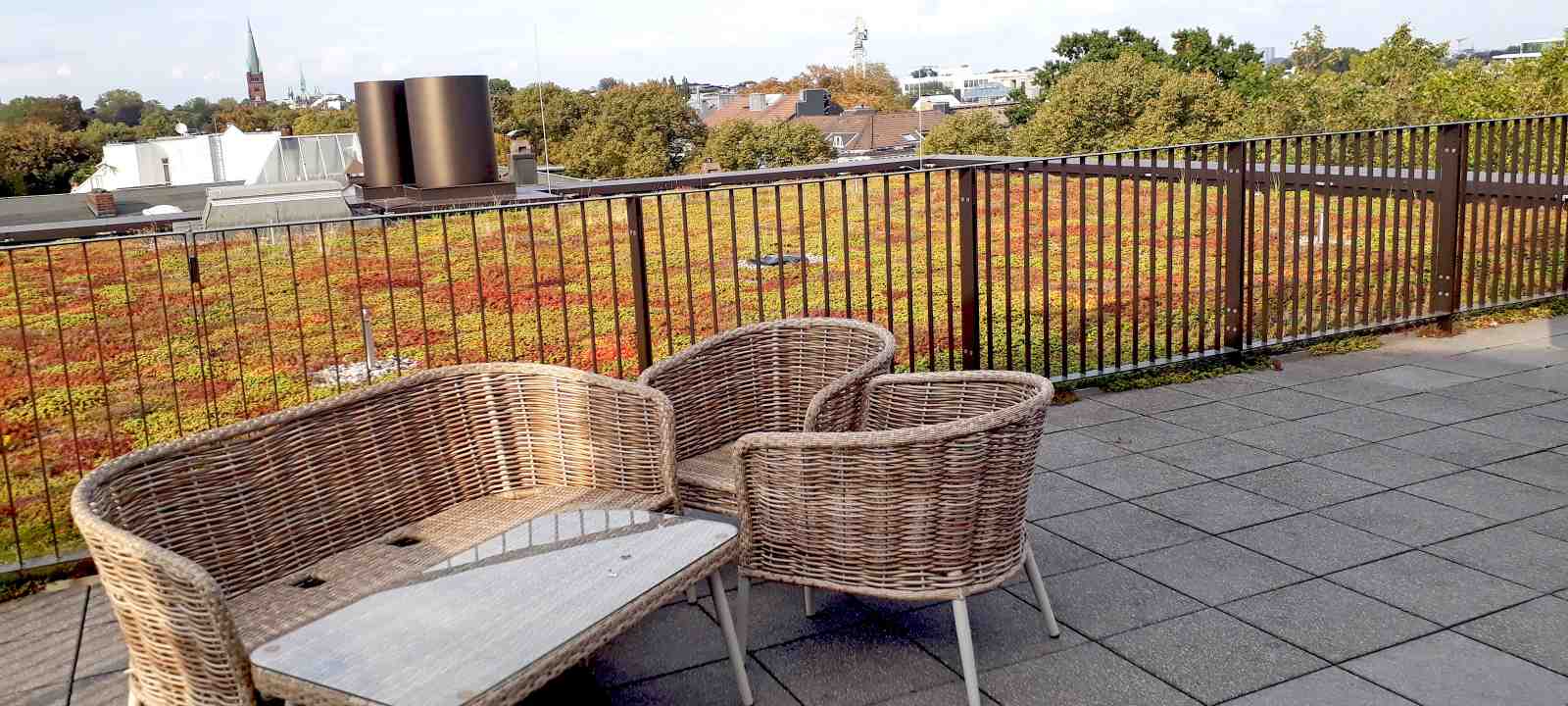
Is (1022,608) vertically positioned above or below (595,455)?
below

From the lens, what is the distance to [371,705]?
6.15 ft

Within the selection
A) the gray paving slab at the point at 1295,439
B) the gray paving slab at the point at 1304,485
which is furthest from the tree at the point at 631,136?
the gray paving slab at the point at 1304,485

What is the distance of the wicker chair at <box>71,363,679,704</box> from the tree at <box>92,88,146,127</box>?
73233mm

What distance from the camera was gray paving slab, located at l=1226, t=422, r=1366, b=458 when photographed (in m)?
4.63

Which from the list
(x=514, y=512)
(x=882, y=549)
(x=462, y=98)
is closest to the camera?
(x=882, y=549)

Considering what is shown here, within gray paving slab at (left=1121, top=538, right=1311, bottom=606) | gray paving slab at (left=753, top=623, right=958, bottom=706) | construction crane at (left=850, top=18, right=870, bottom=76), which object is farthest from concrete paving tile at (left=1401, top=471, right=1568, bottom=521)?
construction crane at (left=850, top=18, right=870, bottom=76)

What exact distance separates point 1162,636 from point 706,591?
1.23 meters

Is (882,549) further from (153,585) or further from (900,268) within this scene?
(900,268)

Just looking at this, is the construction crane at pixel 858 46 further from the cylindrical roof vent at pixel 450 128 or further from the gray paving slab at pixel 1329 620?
the gray paving slab at pixel 1329 620

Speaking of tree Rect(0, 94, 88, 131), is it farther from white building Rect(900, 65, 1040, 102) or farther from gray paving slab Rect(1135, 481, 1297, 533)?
gray paving slab Rect(1135, 481, 1297, 533)

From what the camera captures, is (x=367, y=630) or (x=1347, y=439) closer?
(x=367, y=630)

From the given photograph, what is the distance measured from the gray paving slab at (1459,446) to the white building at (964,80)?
93.5m

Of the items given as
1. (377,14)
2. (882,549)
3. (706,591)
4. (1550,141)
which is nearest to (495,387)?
(706,591)

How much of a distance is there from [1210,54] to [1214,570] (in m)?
68.5
